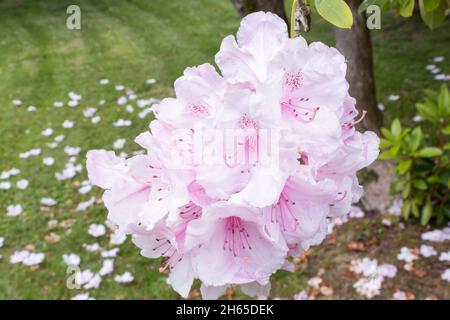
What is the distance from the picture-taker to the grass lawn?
3709 millimetres

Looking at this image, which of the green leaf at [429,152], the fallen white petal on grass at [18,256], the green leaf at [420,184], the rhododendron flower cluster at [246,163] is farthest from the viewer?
the fallen white petal on grass at [18,256]

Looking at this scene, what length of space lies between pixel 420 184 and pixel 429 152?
21 cm

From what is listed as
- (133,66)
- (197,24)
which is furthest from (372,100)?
(197,24)

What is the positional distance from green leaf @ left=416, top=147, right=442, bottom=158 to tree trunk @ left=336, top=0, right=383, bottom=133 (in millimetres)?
426

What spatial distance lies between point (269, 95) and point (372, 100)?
9.49 feet

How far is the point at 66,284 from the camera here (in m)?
3.57

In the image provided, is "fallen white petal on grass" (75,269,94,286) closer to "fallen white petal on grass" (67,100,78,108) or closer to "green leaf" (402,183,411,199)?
"green leaf" (402,183,411,199)

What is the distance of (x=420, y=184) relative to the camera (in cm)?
321

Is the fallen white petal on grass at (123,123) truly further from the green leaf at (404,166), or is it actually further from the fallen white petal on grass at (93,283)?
the green leaf at (404,166)

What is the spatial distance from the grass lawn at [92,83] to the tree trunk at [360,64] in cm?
82

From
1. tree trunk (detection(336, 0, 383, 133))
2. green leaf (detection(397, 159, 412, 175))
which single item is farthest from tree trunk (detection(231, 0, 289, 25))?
green leaf (detection(397, 159, 412, 175))

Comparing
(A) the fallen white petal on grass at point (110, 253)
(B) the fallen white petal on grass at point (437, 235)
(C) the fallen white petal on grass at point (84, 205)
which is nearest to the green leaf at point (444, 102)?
(B) the fallen white petal on grass at point (437, 235)

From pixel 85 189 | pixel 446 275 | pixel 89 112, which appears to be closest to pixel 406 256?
pixel 446 275

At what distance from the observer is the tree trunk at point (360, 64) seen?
343 centimetres
